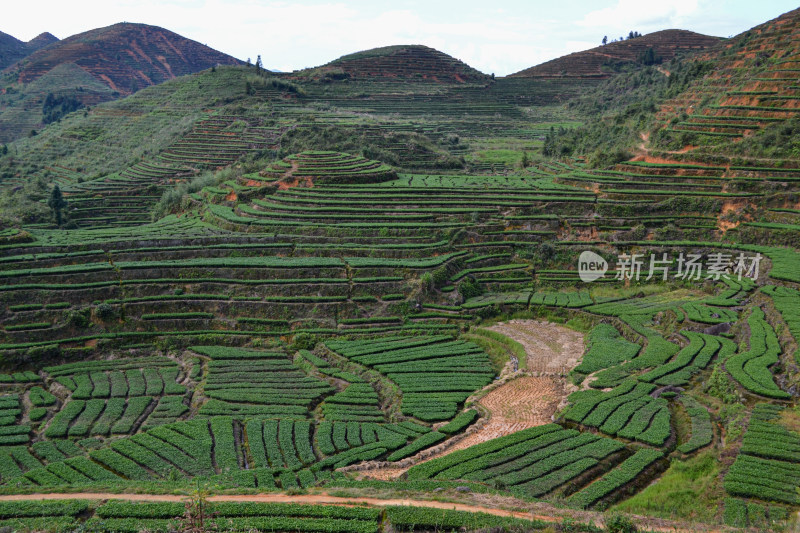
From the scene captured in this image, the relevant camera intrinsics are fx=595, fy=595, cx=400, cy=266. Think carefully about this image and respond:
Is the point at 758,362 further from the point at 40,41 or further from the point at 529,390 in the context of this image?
the point at 40,41

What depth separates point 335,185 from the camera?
58250mm

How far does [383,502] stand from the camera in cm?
1992

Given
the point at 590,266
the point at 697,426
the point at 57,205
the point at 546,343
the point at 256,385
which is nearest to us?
the point at 697,426

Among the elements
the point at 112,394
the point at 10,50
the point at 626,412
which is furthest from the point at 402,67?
the point at 10,50

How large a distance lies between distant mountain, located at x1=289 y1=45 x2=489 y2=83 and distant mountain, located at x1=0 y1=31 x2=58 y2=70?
106m

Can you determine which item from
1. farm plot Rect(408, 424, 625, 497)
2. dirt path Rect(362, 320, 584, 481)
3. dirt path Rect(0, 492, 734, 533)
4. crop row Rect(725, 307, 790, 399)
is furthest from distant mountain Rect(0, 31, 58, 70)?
crop row Rect(725, 307, 790, 399)

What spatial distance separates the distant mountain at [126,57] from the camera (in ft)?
493

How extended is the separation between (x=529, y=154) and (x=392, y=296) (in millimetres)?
48671

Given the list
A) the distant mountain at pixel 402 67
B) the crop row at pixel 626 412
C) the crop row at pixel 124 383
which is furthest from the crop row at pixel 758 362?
the distant mountain at pixel 402 67

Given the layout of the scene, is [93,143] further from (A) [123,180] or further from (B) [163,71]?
(B) [163,71]

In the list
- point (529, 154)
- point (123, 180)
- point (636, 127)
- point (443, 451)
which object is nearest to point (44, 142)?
point (123, 180)

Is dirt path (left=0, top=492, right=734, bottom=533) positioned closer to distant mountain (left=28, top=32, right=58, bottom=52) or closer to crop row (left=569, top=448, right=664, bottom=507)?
crop row (left=569, top=448, right=664, bottom=507)

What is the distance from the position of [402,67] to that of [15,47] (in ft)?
435

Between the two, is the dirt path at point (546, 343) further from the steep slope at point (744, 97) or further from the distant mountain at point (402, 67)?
the distant mountain at point (402, 67)
